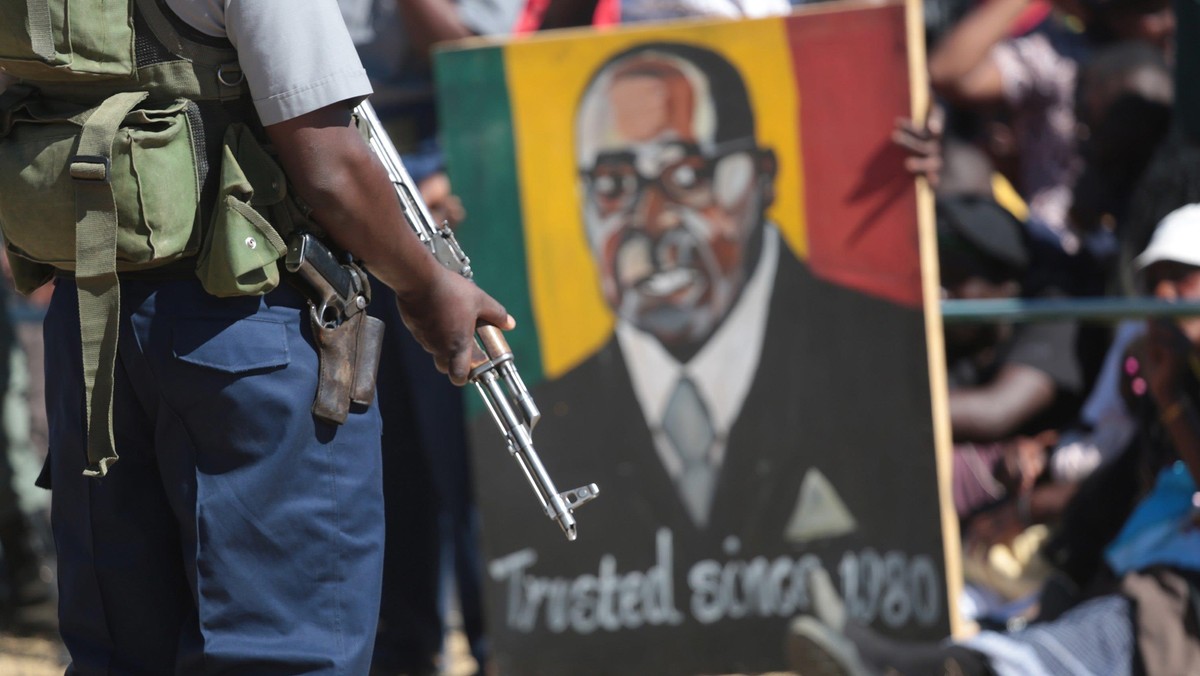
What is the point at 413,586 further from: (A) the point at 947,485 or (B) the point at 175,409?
(B) the point at 175,409

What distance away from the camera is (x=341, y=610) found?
6.40 feet

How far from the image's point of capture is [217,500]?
1.89 m

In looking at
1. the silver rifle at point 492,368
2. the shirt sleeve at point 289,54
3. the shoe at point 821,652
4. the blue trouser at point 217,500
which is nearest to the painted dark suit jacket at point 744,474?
the shoe at point 821,652

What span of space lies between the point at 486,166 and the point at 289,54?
1792 mm

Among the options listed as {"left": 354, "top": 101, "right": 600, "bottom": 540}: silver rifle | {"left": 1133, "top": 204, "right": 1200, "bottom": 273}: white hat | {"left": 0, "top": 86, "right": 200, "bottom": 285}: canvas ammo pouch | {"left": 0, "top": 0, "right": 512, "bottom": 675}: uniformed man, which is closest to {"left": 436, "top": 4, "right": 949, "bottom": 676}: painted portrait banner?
{"left": 1133, "top": 204, "right": 1200, "bottom": 273}: white hat

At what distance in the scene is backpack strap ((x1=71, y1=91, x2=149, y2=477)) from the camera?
1802 mm

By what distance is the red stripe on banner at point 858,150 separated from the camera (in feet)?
11.5

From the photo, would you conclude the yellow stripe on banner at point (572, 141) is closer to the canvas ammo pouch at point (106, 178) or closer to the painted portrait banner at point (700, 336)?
the painted portrait banner at point (700, 336)

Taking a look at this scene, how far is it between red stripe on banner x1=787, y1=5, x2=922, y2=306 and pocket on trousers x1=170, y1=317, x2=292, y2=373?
6.24ft

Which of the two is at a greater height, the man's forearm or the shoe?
the man's forearm

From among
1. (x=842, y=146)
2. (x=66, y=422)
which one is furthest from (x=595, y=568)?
(x=66, y=422)

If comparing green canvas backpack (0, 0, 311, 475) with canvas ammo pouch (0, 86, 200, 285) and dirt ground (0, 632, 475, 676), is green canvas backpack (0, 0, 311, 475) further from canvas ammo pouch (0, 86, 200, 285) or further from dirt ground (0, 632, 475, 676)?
dirt ground (0, 632, 475, 676)

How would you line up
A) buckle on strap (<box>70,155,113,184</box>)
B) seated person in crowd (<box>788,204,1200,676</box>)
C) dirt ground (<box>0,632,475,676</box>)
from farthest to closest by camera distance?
1. dirt ground (<box>0,632,475,676</box>)
2. seated person in crowd (<box>788,204,1200,676</box>)
3. buckle on strap (<box>70,155,113,184</box>)

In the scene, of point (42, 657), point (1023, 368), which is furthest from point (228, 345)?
point (42, 657)
